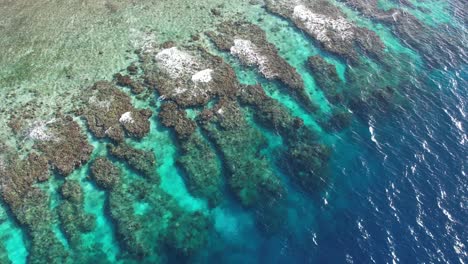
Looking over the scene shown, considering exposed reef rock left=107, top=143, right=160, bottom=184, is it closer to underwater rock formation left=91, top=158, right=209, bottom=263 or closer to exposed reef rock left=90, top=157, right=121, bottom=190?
underwater rock formation left=91, top=158, right=209, bottom=263

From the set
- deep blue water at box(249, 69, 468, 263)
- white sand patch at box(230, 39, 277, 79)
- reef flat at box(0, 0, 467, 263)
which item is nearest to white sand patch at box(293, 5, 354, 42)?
reef flat at box(0, 0, 467, 263)

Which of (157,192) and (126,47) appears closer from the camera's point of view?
(157,192)

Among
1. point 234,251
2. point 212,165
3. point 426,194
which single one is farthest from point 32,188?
point 426,194

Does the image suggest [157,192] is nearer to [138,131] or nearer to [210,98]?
[138,131]

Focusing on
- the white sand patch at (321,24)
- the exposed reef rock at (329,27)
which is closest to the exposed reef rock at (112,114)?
the exposed reef rock at (329,27)

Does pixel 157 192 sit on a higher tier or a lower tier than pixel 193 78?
lower
